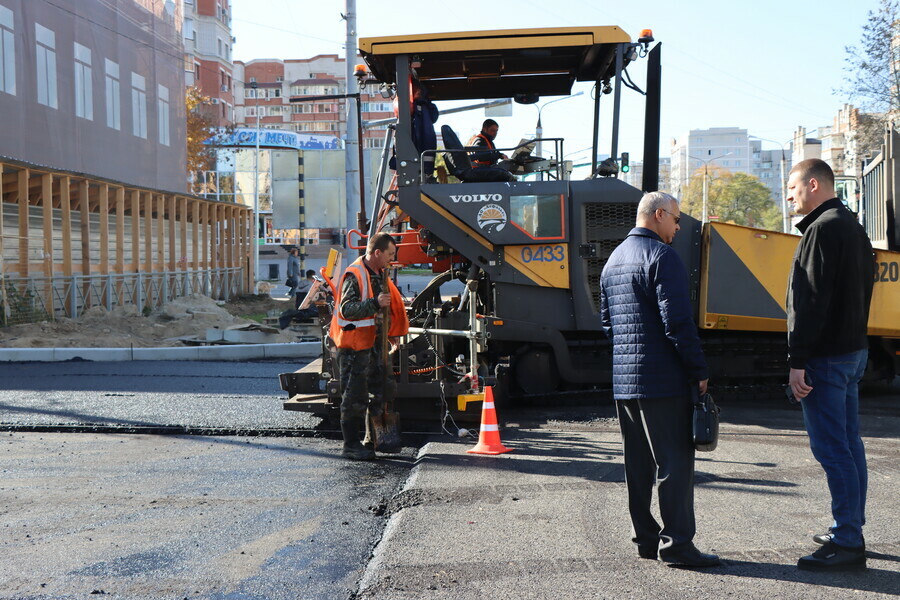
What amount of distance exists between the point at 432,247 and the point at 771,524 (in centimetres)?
448

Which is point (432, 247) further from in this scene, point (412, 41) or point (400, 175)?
point (412, 41)

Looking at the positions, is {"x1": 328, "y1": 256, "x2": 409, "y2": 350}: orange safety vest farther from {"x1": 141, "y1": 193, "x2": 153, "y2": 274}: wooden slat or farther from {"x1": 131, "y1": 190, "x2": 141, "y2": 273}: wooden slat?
{"x1": 141, "y1": 193, "x2": 153, "y2": 274}: wooden slat

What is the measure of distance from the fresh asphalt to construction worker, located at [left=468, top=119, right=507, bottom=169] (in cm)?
241

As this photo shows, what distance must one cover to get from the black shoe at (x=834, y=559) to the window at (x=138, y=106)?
93.1 feet

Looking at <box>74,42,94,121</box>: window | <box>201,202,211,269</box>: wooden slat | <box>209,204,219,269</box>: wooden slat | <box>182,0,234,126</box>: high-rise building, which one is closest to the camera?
<box>74,42,94,121</box>: window

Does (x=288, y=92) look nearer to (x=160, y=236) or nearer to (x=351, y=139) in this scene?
(x=160, y=236)

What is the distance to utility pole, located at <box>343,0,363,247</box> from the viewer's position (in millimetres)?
15750

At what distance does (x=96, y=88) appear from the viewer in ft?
88.0

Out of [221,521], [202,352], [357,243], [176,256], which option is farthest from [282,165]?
[221,521]

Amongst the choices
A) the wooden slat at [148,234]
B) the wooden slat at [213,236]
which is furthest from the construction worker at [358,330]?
the wooden slat at [213,236]

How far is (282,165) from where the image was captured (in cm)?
2239

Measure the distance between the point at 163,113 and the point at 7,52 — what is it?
34.5 ft

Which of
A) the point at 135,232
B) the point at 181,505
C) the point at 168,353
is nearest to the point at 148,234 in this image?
the point at 135,232

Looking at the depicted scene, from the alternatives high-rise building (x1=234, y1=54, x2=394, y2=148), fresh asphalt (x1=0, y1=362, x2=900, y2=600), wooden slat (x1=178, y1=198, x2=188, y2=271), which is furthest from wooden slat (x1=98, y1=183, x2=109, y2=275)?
high-rise building (x1=234, y1=54, x2=394, y2=148)
